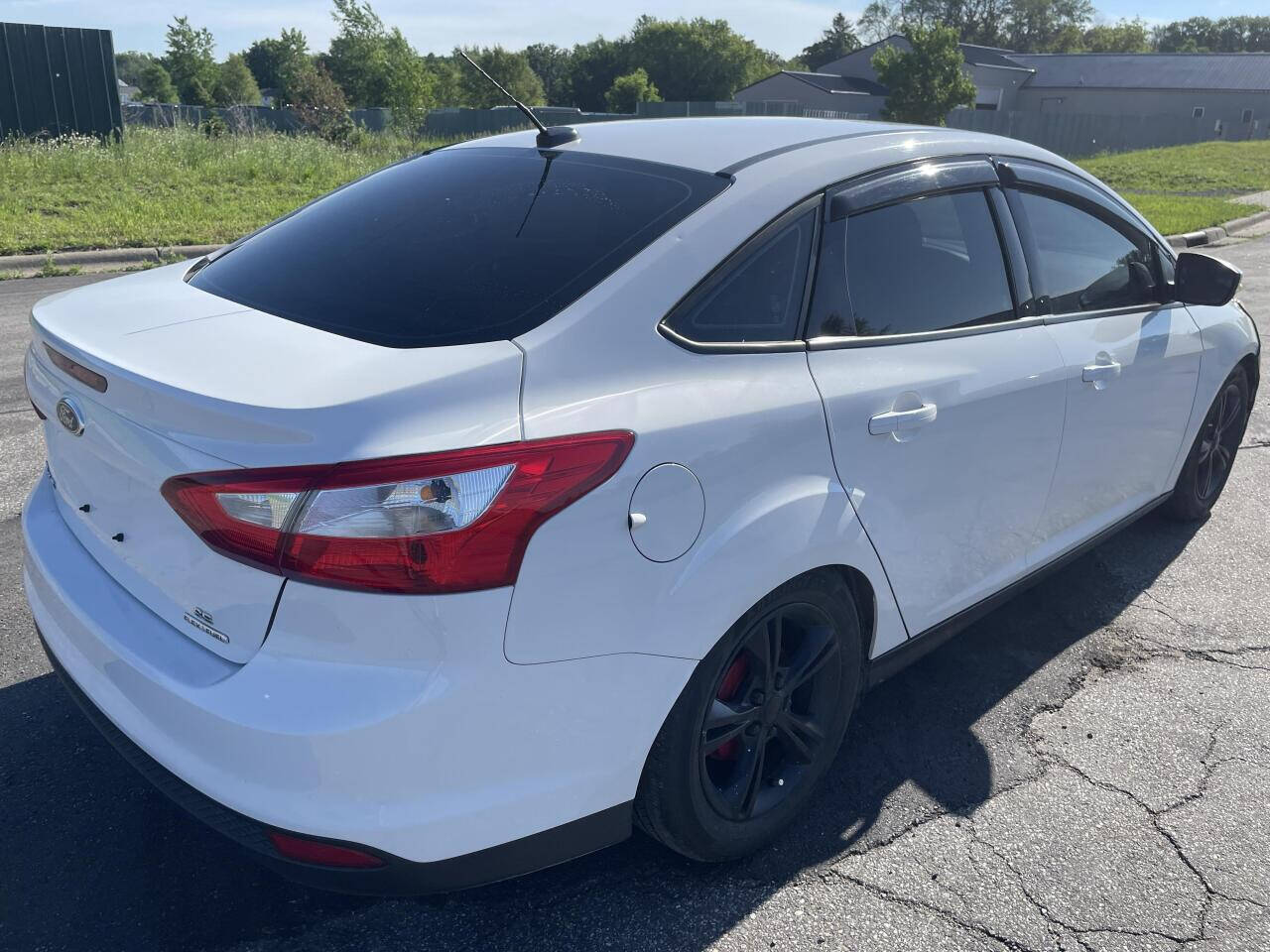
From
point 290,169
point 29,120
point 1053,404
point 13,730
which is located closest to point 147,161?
point 290,169

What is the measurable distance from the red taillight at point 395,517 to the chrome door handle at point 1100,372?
2.11 metres

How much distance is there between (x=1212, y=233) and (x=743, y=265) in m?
16.1

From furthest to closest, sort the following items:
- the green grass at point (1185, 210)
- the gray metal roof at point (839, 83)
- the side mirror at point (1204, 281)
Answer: the gray metal roof at point (839, 83) < the green grass at point (1185, 210) < the side mirror at point (1204, 281)

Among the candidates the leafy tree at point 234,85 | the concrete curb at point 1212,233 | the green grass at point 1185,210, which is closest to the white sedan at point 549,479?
the concrete curb at point 1212,233

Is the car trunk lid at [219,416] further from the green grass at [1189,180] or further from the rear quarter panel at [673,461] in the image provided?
the green grass at [1189,180]

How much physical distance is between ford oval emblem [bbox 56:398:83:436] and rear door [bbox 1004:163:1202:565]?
2.62 metres

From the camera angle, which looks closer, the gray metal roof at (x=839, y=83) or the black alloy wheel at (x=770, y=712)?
the black alloy wheel at (x=770, y=712)

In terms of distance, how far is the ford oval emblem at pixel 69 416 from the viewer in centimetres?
224

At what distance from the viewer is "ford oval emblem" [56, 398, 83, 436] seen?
2.24 metres

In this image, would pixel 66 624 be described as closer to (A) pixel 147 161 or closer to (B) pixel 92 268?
(B) pixel 92 268

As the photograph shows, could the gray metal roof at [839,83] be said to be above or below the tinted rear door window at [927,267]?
above

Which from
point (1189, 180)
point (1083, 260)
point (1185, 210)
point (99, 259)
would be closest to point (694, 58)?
point (1189, 180)

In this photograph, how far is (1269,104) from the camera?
64.0 m

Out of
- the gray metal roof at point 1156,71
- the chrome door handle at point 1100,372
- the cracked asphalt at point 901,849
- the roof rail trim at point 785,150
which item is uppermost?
the gray metal roof at point 1156,71
